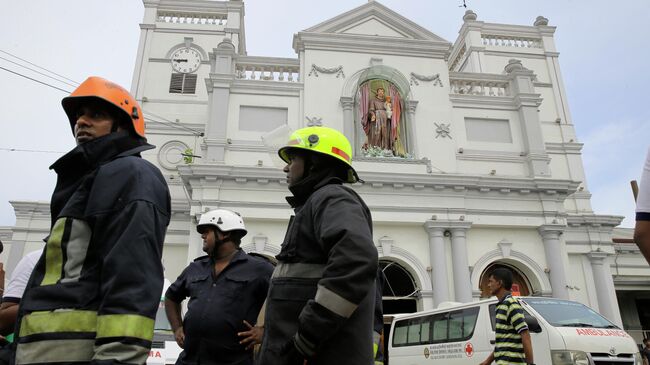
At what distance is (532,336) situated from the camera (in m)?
6.64

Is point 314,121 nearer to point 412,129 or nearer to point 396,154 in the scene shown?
point 396,154

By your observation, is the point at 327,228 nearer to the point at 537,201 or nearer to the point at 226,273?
the point at 226,273

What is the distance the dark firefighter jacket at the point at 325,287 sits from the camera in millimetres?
2090

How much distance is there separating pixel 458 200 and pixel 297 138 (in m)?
13.1

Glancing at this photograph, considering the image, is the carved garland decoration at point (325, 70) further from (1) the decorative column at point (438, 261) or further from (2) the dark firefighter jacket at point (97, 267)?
(2) the dark firefighter jacket at point (97, 267)

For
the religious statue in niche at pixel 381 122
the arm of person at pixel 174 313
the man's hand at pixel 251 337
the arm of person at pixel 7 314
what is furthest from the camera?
the religious statue in niche at pixel 381 122

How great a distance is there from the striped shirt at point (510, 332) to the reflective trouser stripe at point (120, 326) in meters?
4.07

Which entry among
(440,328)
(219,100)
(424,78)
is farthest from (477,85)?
(440,328)

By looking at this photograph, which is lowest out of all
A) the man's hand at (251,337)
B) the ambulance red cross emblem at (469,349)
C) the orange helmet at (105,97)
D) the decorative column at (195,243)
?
→ the man's hand at (251,337)

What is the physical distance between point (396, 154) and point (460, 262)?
13.9 ft

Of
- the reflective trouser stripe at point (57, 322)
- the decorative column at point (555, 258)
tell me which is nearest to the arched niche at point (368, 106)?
the decorative column at point (555, 258)

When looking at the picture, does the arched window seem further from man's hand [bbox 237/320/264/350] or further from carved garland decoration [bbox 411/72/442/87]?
man's hand [bbox 237/320/264/350]

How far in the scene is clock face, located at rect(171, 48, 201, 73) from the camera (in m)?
19.6

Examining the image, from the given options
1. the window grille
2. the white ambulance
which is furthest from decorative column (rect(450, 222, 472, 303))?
the window grille
